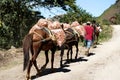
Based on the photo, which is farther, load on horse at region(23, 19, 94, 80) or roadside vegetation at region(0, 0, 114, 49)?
roadside vegetation at region(0, 0, 114, 49)

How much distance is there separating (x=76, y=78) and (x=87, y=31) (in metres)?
8.01

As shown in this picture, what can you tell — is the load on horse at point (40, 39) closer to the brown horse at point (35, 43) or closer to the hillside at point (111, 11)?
the brown horse at point (35, 43)

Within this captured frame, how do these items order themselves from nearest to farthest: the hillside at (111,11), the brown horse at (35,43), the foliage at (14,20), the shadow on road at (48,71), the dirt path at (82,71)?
the brown horse at (35,43) < the dirt path at (82,71) < the shadow on road at (48,71) < the foliage at (14,20) < the hillside at (111,11)

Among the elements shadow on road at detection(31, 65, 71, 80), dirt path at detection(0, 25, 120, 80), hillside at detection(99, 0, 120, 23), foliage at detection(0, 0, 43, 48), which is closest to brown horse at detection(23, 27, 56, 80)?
shadow on road at detection(31, 65, 71, 80)

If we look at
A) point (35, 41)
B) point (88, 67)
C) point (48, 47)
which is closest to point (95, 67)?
point (88, 67)

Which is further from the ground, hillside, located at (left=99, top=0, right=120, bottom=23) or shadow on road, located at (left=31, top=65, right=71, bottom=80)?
hillside, located at (left=99, top=0, right=120, bottom=23)

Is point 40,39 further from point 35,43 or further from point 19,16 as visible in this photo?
point 19,16

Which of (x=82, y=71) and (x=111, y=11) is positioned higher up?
(x=111, y=11)

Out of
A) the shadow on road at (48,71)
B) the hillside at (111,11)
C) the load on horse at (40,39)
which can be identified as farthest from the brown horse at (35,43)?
the hillside at (111,11)

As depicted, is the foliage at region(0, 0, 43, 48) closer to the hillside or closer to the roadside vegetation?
the roadside vegetation

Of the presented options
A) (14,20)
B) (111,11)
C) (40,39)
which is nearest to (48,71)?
(40,39)

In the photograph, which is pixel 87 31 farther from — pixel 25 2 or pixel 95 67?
pixel 25 2

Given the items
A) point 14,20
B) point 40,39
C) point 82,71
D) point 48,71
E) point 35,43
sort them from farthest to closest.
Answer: point 14,20, point 48,71, point 82,71, point 40,39, point 35,43

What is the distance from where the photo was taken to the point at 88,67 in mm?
18031
